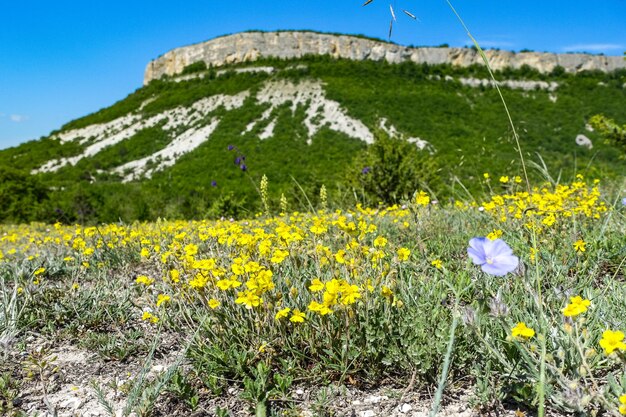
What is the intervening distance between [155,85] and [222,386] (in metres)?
70.9

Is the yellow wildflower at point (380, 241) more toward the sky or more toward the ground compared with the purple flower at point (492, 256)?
more toward the ground

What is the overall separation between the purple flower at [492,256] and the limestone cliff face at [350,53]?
68261 mm

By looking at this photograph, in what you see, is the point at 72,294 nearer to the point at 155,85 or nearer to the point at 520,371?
the point at 520,371

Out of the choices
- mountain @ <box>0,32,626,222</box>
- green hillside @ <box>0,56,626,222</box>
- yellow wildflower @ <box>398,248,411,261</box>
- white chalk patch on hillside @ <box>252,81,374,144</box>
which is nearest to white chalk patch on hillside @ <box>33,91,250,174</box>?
mountain @ <box>0,32,626,222</box>

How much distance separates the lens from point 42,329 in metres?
2.98

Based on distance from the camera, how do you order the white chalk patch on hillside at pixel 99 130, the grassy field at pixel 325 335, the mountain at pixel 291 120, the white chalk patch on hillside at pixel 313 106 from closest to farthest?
the grassy field at pixel 325 335
the mountain at pixel 291 120
the white chalk patch on hillside at pixel 313 106
the white chalk patch on hillside at pixel 99 130

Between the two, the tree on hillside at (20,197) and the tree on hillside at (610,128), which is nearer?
the tree on hillside at (610,128)

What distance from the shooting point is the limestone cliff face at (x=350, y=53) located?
6425 centimetres

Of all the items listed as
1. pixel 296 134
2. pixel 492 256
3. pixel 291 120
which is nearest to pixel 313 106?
pixel 291 120

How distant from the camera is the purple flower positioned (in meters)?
1.37

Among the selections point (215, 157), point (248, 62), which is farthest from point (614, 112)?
point (248, 62)

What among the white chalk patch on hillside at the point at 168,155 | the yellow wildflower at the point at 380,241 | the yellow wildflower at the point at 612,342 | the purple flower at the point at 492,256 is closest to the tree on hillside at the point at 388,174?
the yellow wildflower at the point at 380,241

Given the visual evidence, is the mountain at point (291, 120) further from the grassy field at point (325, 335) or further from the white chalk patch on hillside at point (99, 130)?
the grassy field at point (325, 335)

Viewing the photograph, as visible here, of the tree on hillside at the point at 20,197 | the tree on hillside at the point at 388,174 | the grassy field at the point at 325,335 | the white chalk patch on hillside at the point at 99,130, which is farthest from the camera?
the white chalk patch on hillside at the point at 99,130
